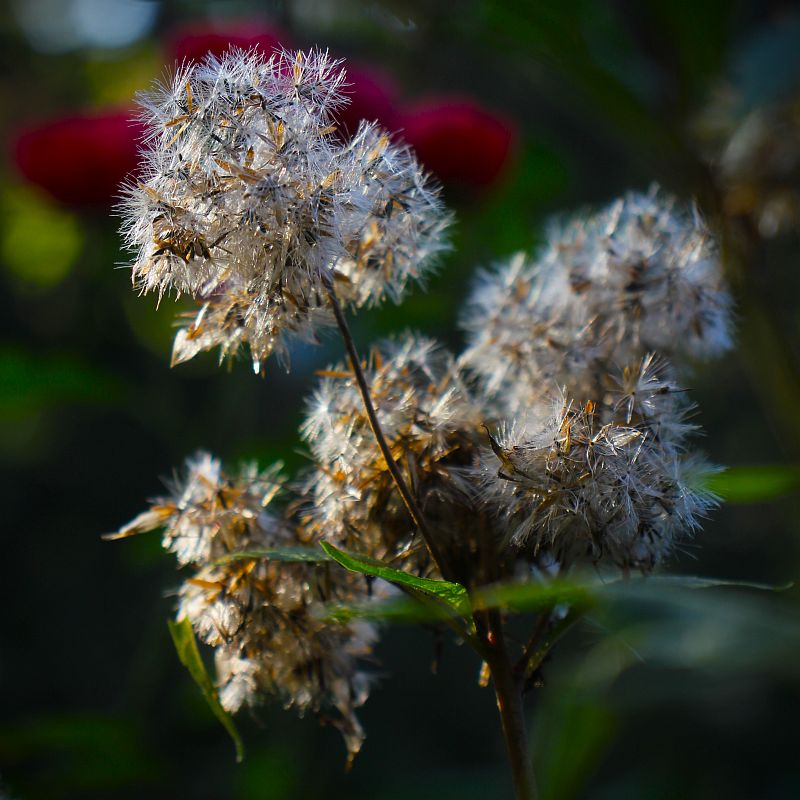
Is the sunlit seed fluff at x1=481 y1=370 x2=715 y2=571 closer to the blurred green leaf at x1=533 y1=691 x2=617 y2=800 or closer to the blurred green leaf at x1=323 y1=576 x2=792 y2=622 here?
the blurred green leaf at x1=323 y1=576 x2=792 y2=622

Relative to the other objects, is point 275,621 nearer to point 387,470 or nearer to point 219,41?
point 387,470

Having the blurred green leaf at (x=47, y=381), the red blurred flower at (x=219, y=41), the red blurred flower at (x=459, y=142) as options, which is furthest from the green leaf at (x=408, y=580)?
the blurred green leaf at (x=47, y=381)

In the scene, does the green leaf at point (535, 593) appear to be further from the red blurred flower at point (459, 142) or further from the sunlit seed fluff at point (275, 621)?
the red blurred flower at point (459, 142)

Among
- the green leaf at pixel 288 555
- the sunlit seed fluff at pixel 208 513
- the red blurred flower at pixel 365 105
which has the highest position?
the red blurred flower at pixel 365 105

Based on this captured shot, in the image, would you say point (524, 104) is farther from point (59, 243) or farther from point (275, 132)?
point (275, 132)

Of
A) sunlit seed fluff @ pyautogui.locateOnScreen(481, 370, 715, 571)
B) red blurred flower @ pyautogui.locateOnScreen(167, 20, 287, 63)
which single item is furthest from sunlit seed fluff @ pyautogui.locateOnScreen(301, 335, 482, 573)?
red blurred flower @ pyautogui.locateOnScreen(167, 20, 287, 63)

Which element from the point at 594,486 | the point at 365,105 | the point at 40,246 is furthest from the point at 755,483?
the point at 40,246
